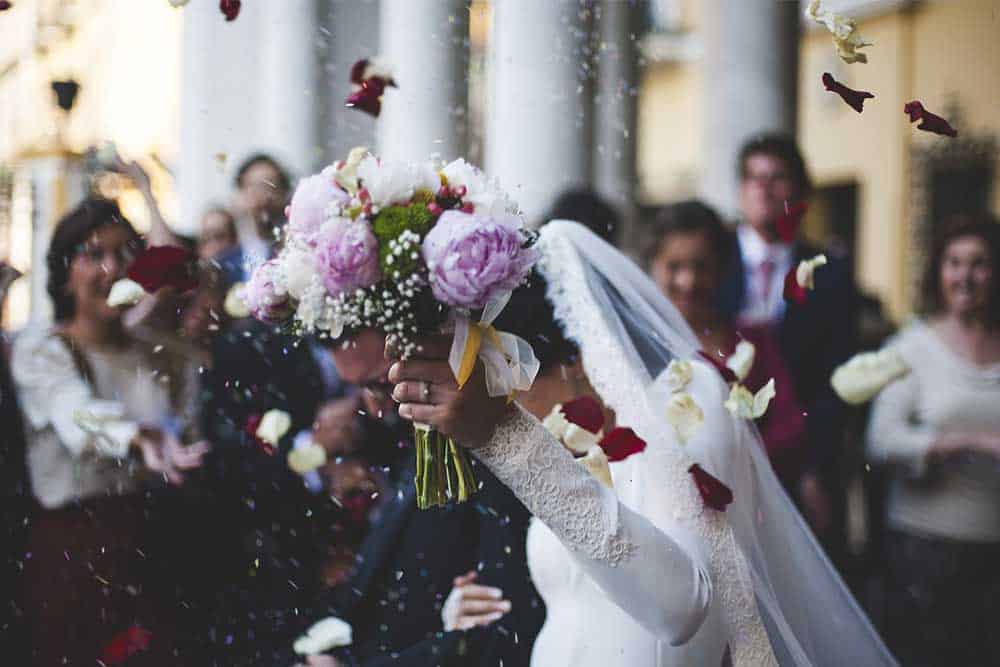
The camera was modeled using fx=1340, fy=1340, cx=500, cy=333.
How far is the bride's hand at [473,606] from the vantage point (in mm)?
3369

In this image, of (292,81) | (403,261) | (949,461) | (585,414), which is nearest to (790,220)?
(949,461)

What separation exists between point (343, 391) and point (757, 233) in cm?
191

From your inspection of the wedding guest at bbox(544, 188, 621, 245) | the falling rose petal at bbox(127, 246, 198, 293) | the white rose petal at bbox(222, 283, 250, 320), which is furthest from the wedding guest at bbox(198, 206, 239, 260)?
the falling rose petal at bbox(127, 246, 198, 293)

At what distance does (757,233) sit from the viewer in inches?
218

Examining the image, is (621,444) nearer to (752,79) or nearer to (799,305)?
(799,305)

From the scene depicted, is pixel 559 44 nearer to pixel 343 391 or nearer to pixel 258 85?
pixel 343 391

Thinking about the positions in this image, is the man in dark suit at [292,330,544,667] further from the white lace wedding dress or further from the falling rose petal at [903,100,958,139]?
the falling rose petal at [903,100,958,139]

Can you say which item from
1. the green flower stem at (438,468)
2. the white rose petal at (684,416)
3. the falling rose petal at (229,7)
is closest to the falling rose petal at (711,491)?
the white rose petal at (684,416)

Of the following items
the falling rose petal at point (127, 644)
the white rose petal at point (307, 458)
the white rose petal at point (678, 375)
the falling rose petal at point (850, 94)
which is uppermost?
the falling rose petal at point (850, 94)

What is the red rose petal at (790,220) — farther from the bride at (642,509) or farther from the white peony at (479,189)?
the white peony at (479,189)

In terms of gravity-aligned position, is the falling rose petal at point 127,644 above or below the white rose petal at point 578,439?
below

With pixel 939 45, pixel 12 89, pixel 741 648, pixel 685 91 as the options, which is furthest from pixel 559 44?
pixel 685 91

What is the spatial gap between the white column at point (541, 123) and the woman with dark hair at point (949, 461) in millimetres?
1685

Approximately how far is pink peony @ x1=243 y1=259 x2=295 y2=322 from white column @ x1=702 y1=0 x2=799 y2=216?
555 centimetres
